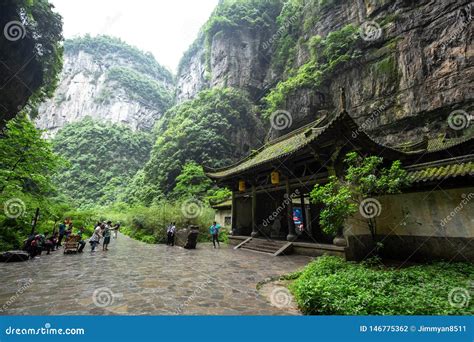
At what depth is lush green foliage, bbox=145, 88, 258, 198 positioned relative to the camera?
3192cm

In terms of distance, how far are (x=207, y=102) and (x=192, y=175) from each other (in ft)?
51.1

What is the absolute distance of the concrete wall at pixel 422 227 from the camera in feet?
22.5

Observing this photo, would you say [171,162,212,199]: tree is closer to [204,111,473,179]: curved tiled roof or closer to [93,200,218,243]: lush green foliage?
[93,200,218,243]: lush green foliage

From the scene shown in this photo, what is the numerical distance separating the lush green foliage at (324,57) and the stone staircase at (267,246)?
66.6ft

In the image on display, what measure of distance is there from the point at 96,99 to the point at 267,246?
81298 mm

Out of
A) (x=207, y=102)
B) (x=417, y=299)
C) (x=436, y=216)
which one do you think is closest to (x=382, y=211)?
(x=436, y=216)

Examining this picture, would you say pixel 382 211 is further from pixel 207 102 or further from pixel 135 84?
pixel 135 84

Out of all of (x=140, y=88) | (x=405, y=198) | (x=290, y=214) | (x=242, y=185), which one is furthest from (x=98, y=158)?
(x=405, y=198)

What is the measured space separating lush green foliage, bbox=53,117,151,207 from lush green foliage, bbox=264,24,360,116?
36582 mm

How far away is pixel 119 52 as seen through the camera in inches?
3460

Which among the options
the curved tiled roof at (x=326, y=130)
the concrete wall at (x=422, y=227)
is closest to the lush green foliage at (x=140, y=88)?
the curved tiled roof at (x=326, y=130)

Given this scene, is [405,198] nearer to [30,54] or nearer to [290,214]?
[290,214]

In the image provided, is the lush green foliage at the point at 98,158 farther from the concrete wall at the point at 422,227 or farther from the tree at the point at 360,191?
the concrete wall at the point at 422,227

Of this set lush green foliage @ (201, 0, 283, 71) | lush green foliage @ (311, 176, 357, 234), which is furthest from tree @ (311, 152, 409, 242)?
lush green foliage @ (201, 0, 283, 71)
